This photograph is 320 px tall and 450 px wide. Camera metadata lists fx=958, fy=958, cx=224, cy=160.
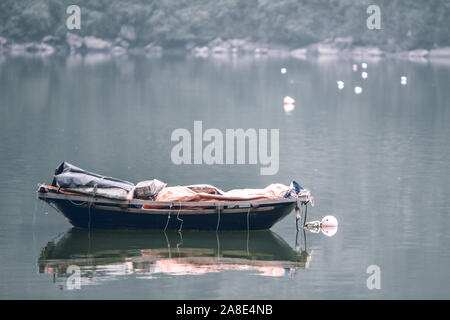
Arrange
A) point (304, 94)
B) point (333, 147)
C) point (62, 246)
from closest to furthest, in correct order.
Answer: point (62, 246)
point (333, 147)
point (304, 94)

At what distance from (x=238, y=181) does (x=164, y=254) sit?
941cm

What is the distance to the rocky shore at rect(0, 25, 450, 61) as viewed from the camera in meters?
120

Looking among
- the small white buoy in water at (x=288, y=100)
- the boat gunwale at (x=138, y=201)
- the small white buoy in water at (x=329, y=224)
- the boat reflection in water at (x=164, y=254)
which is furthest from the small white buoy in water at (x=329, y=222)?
the small white buoy in water at (x=288, y=100)

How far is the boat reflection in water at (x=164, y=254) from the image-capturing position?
21.3 m

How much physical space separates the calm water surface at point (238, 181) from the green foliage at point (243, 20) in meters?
53.9

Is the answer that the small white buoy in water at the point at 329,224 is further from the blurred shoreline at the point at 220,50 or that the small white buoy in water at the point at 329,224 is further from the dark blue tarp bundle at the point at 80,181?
the blurred shoreline at the point at 220,50

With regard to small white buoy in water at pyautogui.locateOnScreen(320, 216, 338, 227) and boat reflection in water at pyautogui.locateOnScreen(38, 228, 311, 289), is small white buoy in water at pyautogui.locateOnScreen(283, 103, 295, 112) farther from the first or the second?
boat reflection in water at pyautogui.locateOnScreen(38, 228, 311, 289)

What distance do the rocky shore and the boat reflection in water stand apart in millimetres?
93371

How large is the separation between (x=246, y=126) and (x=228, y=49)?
8788 cm

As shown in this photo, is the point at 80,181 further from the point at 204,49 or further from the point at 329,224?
the point at 204,49

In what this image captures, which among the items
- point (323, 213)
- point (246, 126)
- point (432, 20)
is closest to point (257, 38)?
point (432, 20)
